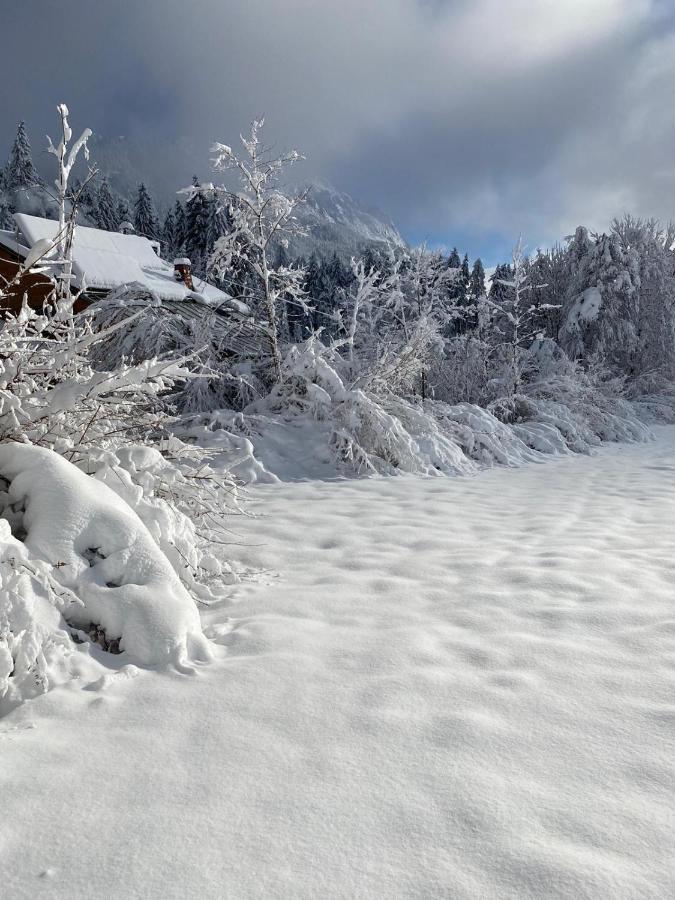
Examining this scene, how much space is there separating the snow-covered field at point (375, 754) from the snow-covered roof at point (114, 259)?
56.5 ft

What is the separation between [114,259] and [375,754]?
855 inches

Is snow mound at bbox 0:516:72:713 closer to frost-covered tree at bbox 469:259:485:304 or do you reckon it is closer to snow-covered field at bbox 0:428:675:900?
snow-covered field at bbox 0:428:675:900

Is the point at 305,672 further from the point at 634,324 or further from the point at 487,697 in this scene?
the point at 634,324

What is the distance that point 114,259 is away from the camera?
20062 mm

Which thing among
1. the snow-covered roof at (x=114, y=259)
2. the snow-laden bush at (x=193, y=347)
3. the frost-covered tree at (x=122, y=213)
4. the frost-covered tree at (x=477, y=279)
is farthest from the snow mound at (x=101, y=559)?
the frost-covered tree at (x=122, y=213)

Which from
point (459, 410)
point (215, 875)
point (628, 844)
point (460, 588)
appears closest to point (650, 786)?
Result: point (628, 844)

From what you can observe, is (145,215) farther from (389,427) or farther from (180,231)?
(389,427)

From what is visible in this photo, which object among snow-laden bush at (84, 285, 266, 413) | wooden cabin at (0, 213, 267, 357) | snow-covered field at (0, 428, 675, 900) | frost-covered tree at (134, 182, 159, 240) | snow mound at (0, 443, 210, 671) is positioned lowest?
snow-covered field at (0, 428, 675, 900)

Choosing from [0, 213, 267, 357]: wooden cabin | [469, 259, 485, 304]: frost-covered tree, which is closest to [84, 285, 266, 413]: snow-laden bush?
[0, 213, 267, 357]: wooden cabin

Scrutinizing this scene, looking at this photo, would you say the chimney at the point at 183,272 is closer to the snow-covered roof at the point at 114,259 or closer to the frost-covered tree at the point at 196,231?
the snow-covered roof at the point at 114,259

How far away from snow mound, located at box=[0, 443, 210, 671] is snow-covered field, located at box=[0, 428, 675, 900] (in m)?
0.16

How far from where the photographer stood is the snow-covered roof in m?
18.7

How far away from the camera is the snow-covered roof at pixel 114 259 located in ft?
61.3

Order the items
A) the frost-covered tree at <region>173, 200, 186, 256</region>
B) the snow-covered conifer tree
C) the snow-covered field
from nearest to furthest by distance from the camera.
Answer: the snow-covered field
the frost-covered tree at <region>173, 200, 186, 256</region>
the snow-covered conifer tree
